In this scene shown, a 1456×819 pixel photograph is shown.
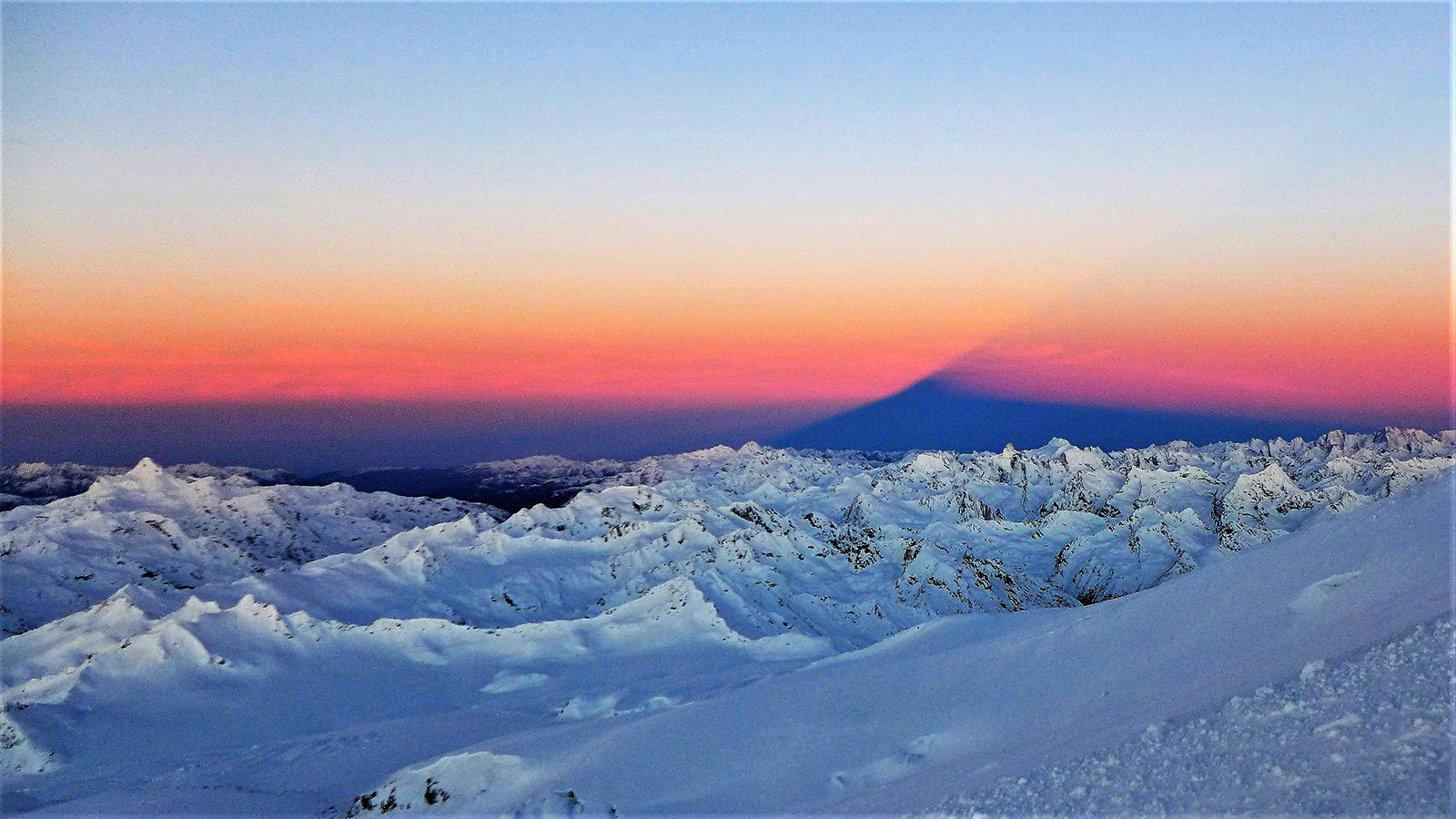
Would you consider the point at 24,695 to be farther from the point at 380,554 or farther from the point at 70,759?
the point at 380,554

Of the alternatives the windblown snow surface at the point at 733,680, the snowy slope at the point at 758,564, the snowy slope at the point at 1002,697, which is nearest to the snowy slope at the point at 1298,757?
the windblown snow surface at the point at 733,680

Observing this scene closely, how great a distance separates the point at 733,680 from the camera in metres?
53.0

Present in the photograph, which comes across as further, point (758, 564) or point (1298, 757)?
point (758, 564)

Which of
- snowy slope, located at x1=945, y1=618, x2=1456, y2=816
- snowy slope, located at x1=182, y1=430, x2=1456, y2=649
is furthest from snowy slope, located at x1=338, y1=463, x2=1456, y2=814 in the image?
snowy slope, located at x1=182, y1=430, x2=1456, y2=649

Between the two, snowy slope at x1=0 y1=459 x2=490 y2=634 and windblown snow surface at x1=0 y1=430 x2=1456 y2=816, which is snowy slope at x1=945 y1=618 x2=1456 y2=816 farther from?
snowy slope at x1=0 y1=459 x2=490 y2=634

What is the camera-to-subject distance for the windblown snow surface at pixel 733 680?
36.1ft

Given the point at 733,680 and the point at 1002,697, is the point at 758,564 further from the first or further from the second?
→ the point at 1002,697

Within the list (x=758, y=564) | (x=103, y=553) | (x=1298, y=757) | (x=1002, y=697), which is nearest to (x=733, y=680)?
(x=1002, y=697)

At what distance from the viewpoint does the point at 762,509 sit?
176 metres

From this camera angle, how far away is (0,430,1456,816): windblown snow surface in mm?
11008

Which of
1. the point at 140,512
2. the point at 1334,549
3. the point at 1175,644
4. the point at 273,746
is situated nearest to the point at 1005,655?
the point at 1175,644

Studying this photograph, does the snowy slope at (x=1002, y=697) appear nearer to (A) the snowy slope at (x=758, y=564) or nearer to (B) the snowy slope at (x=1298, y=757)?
(B) the snowy slope at (x=1298, y=757)

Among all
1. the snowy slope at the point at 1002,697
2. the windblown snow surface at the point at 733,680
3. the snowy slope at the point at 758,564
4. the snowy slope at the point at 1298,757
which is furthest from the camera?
the snowy slope at the point at 758,564

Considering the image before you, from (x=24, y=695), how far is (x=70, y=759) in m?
18.8
